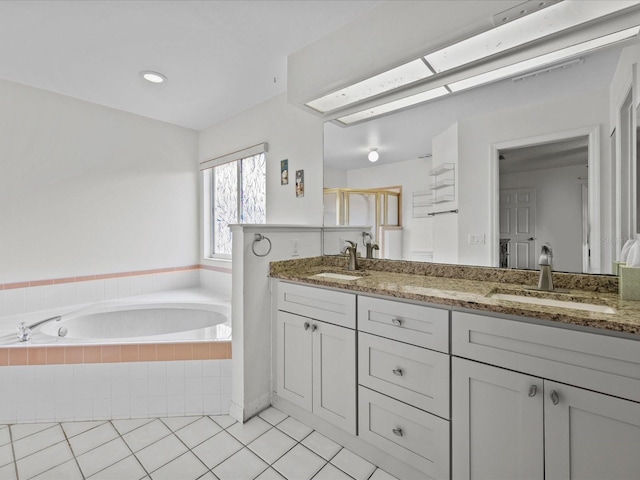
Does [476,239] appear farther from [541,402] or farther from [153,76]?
[153,76]

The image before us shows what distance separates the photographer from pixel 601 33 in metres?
1.33

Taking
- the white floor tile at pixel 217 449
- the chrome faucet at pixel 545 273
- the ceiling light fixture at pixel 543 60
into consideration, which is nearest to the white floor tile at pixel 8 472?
the white floor tile at pixel 217 449

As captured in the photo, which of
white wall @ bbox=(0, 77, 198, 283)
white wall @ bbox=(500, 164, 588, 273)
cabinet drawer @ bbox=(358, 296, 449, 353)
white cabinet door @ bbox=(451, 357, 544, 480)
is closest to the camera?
white cabinet door @ bbox=(451, 357, 544, 480)

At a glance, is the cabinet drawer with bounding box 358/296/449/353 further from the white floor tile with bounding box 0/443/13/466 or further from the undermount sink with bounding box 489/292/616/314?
the white floor tile with bounding box 0/443/13/466

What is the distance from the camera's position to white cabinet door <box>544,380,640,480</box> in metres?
0.94

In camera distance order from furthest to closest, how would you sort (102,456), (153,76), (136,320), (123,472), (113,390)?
(136,320) < (153,76) < (113,390) < (102,456) < (123,472)

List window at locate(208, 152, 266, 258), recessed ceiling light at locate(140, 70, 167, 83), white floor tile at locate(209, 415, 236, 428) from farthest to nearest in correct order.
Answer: window at locate(208, 152, 266, 258) < recessed ceiling light at locate(140, 70, 167, 83) < white floor tile at locate(209, 415, 236, 428)

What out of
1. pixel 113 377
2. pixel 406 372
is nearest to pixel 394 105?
pixel 406 372

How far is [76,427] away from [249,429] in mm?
1010

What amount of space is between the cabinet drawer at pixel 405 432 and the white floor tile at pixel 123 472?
3.54 ft

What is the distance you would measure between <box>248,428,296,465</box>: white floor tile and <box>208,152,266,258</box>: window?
186 centimetres

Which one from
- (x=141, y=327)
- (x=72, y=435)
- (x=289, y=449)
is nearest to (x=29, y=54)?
(x=141, y=327)

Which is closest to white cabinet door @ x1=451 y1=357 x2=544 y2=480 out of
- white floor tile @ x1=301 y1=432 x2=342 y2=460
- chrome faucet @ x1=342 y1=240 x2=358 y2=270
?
white floor tile @ x1=301 y1=432 x2=342 y2=460

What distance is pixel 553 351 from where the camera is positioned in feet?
3.41
